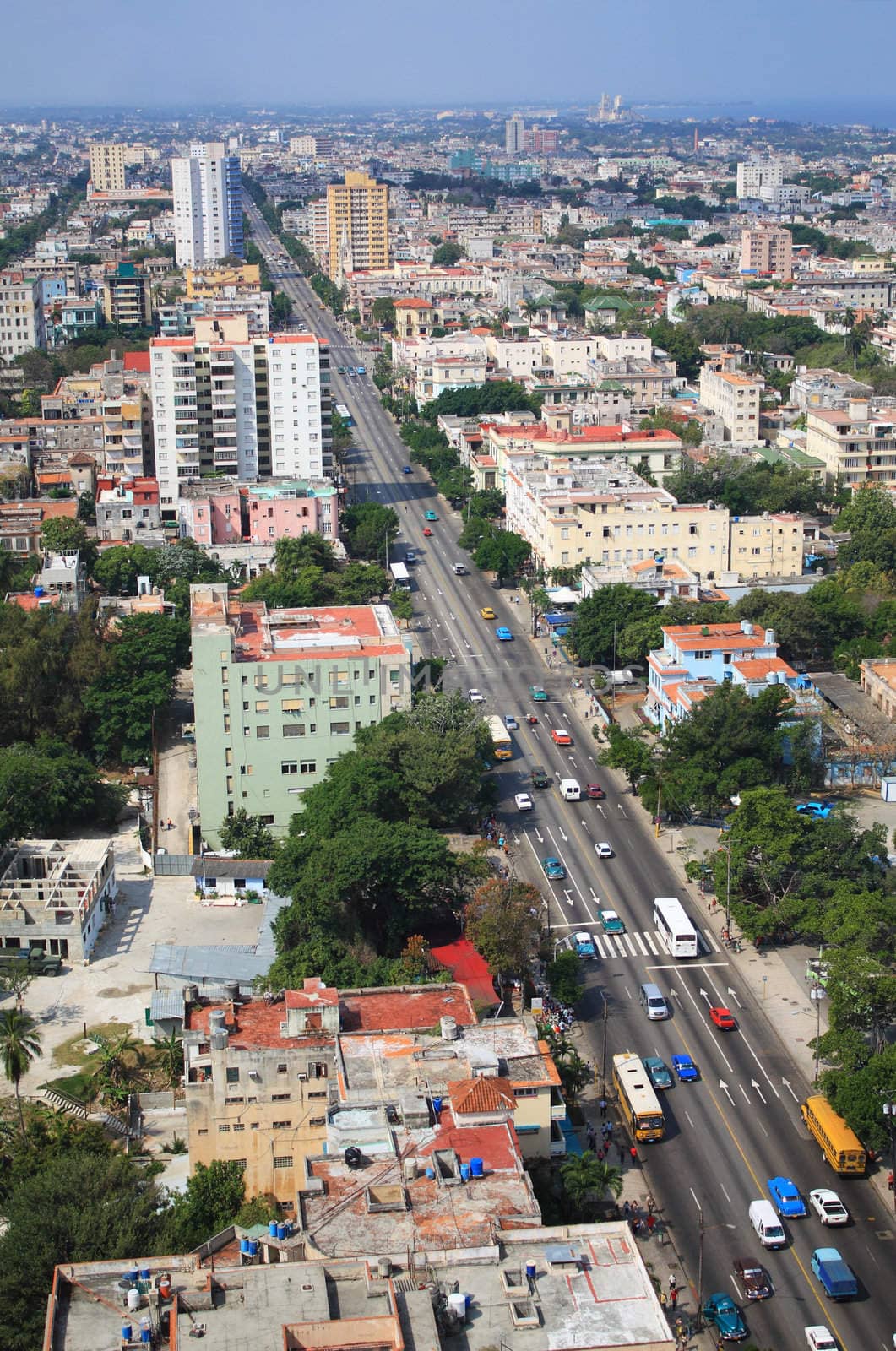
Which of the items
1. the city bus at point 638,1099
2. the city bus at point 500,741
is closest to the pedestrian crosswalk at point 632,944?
the city bus at point 638,1099

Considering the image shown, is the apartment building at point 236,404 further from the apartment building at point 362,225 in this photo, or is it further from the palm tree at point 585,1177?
the apartment building at point 362,225

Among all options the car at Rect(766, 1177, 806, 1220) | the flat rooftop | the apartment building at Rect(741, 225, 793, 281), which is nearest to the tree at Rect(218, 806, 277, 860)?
the car at Rect(766, 1177, 806, 1220)

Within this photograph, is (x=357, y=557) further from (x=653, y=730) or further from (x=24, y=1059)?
(x=24, y=1059)

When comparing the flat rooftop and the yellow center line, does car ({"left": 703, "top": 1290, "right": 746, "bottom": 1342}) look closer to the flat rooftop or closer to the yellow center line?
the yellow center line

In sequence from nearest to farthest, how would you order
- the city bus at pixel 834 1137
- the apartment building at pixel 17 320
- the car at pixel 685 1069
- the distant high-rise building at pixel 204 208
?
the city bus at pixel 834 1137, the car at pixel 685 1069, the apartment building at pixel 17 320, the distant high-rise building at pixel 204 208

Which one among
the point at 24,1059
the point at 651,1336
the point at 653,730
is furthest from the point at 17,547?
the point at 651,1336

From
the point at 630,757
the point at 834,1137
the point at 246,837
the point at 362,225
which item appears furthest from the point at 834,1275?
the point at 362,225
